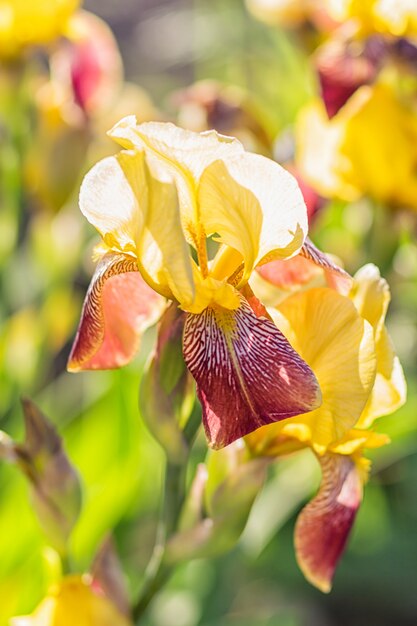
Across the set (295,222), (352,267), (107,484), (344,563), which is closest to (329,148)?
(352,267)

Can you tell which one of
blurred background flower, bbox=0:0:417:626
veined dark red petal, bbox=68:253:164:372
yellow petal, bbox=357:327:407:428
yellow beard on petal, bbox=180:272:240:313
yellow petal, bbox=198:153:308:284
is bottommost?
blurred background flower, bbox=0:0:417:626

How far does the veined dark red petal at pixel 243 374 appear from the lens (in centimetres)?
63

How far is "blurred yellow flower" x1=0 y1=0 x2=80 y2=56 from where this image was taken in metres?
1.41

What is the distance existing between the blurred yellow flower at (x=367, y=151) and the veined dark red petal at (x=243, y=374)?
604 mm

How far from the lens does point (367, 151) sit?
1.21m

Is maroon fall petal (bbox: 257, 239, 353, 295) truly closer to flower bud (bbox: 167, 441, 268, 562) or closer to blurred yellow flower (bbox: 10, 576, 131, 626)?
flower bud (bbox: 167, 441, 268, 562)

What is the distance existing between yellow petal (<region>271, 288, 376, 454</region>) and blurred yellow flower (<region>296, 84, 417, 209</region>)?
525mm

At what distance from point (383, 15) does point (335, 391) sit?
25.9 inches

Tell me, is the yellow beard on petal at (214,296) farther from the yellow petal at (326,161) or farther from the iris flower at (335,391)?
the yellow petal at (326,161)

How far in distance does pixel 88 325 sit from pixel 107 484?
622 millimetres

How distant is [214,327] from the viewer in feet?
2.20

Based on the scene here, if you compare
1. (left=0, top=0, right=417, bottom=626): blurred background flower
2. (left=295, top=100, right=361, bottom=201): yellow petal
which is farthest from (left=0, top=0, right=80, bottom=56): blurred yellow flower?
(left=295, top=100, right=361, bottom=201): yellow petal

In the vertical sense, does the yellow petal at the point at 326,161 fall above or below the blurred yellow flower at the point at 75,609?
below

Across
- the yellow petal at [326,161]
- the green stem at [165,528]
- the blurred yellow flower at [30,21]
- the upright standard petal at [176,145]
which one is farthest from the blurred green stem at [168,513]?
the blurred yellow flower at [30,21]
